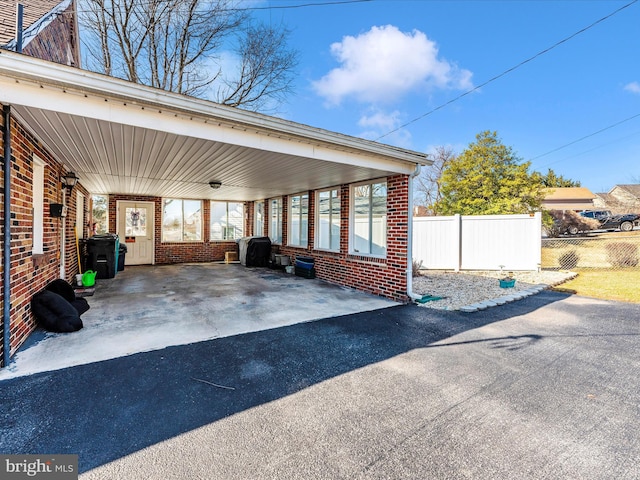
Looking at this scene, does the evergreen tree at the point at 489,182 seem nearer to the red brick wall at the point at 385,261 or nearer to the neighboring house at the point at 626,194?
the red brick wall at the point at 385,261

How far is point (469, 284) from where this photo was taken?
7285 mm

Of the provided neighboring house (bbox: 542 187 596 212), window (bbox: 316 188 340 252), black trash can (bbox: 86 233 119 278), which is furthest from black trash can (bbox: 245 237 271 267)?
neighboring house (bbox: 542 187 596 212)

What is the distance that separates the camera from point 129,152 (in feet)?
15.8

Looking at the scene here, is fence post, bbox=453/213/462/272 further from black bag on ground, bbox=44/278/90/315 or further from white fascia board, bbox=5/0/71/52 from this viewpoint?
white fascia board, bbox=5/0/71/52

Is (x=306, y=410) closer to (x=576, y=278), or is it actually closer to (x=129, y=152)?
(x=129, y=152)

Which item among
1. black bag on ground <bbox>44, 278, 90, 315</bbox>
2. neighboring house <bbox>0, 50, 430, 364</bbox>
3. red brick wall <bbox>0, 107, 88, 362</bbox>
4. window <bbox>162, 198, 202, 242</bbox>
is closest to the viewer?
neighboring house <bbox>0, 50, 430, 364</bbox>

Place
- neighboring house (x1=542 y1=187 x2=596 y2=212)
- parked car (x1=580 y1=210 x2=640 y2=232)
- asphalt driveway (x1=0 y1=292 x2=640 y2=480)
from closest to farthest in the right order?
1. asphalt driveway (x1=0 y1=292 x2=640 y2=480)
2. parked car (x1=580 y1=210 x2=640 y2=232)
3. neighboring house (x1=542 y1=187 x2=596 y2=212)

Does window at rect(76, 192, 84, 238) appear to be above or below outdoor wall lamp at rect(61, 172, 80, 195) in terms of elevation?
below

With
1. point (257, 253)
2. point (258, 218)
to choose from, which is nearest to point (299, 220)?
point (257, 253)

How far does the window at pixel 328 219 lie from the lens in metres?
7.61

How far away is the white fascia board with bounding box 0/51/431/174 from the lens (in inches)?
106

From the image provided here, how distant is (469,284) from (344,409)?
6063mm

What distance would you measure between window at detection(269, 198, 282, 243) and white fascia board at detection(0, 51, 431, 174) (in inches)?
231

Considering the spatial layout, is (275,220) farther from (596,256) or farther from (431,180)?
(431,180)
